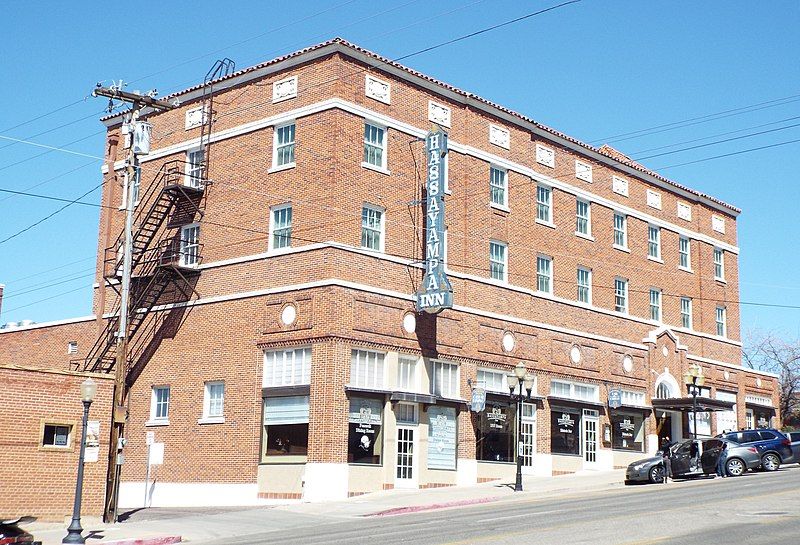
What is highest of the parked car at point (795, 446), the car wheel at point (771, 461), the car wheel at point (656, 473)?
the parked car at point (795, 446)

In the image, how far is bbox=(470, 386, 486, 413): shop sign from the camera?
38.5m

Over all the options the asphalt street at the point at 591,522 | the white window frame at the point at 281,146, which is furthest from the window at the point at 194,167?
the asphalt street at the point at 591,522

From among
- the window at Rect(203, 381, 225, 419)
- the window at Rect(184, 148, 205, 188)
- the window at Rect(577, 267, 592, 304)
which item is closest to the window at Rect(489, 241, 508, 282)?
the window at Rect(577, 267, 592, 304)

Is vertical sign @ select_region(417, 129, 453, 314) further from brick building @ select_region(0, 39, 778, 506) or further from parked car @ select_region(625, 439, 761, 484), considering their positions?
parked car @ select_region(625, 439, 761, 484)

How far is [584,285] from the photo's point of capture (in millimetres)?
47281

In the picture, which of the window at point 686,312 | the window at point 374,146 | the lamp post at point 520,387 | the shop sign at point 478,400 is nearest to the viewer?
the lamp post at point 520,387

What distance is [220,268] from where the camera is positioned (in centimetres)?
3788


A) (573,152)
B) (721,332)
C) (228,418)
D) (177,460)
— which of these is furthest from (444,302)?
(721,332)

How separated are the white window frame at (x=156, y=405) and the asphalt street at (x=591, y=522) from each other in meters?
9.81

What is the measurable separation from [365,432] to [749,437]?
1620 centimetres

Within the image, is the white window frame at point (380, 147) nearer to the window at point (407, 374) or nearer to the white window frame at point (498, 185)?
the white window frame at point (498, 185)

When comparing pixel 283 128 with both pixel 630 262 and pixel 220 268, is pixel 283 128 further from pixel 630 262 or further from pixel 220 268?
pixel 630 262

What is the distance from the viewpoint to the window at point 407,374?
118ft

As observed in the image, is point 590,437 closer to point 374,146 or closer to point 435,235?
point 435,235
